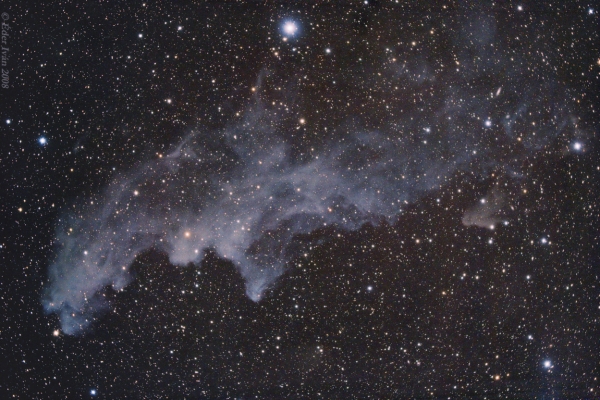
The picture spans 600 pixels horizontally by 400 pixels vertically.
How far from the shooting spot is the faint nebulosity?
605 millimetres

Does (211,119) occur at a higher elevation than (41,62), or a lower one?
lower

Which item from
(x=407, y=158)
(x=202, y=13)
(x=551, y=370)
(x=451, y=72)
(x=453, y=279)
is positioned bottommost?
(x=551, y=370)

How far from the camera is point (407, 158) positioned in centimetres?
62

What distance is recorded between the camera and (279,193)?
61 cm

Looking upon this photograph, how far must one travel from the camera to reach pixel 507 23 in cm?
64

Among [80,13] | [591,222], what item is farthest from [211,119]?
[591,222]

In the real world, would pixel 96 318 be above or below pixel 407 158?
below

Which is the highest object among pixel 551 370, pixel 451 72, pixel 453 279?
pixel 451 72

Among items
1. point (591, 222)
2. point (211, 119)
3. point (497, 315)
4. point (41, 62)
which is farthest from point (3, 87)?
point (591, 222)

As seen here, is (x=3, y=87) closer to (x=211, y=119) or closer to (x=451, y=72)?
(x=211, y=119)

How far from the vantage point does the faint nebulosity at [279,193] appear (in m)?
0.61

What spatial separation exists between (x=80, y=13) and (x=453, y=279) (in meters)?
0.78

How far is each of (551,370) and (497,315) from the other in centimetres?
17

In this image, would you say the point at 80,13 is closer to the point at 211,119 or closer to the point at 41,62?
the point at 41,62
